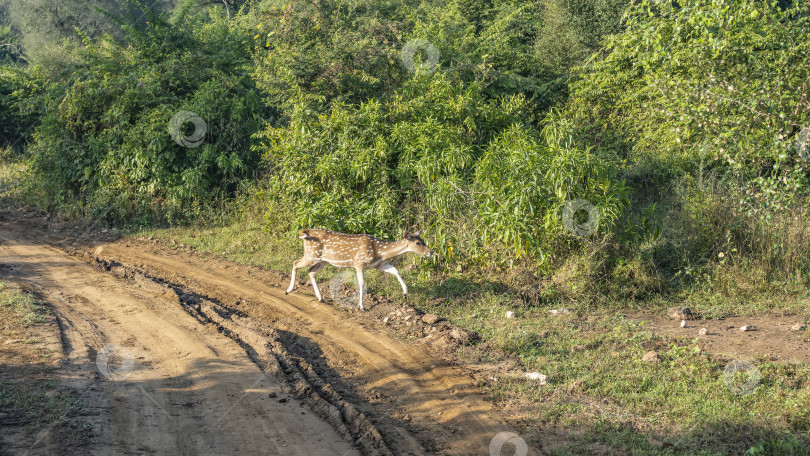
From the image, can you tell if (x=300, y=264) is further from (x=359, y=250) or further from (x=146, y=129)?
(x=146, y=129)

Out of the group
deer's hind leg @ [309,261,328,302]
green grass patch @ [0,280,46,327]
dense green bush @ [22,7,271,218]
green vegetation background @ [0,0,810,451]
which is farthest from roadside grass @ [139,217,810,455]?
dense green bush @ [22,7,271,218]

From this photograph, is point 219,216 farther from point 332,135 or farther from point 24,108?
point 24,108

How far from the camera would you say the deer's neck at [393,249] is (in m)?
11.5

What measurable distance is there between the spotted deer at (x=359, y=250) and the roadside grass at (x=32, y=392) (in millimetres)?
4518

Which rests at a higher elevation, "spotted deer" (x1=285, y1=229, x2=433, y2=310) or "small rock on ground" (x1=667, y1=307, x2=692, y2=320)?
"spotted deer" (x1=285, y1=229, x2=433, y2=310)

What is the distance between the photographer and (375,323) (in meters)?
10.5

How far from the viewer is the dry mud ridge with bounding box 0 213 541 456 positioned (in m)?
6.44

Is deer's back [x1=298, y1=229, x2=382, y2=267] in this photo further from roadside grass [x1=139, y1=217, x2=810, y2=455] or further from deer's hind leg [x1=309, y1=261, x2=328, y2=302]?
roadside grass [x1=139, y1=217, x2=810, y2=455]

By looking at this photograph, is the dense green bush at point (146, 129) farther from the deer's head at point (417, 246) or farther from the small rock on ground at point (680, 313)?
the small rock on ground at point (680, 313)

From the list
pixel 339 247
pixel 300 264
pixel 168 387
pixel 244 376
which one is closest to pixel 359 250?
pixel 339 247

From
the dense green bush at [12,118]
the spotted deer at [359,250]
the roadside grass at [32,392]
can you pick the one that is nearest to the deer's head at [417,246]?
the spotted deer at [359,250]

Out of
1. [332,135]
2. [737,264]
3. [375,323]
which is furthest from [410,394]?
[332,135]

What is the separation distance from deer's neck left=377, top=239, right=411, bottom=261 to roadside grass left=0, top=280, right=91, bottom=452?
18.0ft

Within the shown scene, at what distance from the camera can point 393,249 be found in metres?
11.5
